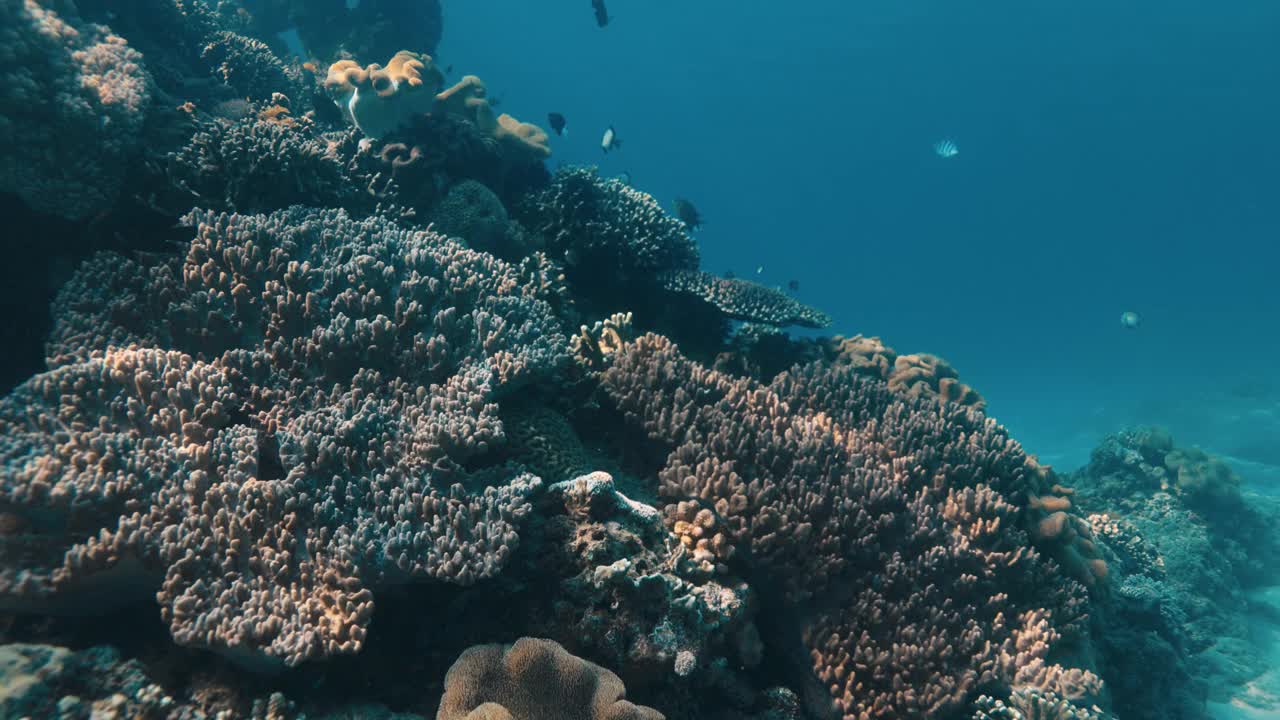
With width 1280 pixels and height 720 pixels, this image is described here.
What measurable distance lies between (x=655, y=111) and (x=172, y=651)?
163798 mm

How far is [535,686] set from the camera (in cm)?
259

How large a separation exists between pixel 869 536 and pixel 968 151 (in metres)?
155

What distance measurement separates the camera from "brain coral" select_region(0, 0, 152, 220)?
503cm

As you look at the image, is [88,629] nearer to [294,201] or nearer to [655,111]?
[294,201]

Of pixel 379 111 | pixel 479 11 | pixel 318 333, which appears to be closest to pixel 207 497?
pixel 318 333

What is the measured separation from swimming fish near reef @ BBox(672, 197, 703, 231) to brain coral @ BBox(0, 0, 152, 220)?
8543mm

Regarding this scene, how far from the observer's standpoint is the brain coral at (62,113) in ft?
16.5

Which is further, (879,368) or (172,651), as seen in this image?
(879,368)

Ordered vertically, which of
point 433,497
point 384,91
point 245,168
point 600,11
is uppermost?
point 600,11

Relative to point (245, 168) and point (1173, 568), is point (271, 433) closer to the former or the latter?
point (245, 168)

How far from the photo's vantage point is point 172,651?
2654mm

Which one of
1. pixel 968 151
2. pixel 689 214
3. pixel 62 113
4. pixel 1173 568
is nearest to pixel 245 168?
pixel 62 113

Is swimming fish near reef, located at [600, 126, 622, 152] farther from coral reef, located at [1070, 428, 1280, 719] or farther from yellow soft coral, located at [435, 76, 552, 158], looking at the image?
coral reef, located at [1070, 428, 1280, 719]

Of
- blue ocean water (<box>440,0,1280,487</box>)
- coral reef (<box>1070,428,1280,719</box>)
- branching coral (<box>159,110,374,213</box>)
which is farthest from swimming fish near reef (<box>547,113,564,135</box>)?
blue ocean water (<box>440,0,1280,487</box>)
